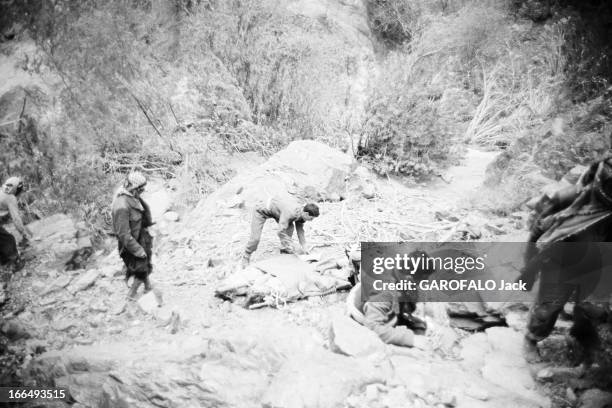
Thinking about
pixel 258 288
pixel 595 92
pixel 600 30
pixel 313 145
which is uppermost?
pixel 600 30

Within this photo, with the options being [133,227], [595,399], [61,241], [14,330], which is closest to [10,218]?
[61,241]

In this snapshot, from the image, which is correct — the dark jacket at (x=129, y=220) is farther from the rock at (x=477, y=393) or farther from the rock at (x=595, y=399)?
the rock at (x=595, y=399)

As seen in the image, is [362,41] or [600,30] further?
[362,41]

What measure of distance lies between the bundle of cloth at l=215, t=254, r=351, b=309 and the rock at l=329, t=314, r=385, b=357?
0.90 meters

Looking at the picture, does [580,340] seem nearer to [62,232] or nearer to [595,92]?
[595,92]

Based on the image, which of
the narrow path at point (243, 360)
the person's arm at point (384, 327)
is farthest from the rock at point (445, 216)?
the person's arm at point (384, 327)

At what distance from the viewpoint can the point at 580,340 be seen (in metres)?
2.73

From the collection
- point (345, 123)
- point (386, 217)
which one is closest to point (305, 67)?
point (345, 123)

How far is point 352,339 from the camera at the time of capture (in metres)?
2.84

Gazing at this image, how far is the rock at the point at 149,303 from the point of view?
156 inches

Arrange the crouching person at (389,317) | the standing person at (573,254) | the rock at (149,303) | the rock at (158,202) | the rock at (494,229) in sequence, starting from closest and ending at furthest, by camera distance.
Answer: the standing person at (573,254), the crouching person at (389,317), the rock at (149,303), the rock at (494,229), the rock at (158,202)

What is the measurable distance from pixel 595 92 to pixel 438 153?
2.70 meters

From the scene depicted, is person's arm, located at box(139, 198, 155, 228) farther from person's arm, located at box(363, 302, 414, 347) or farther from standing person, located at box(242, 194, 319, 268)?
person's arm, located at box(363, 302, 414, 347)

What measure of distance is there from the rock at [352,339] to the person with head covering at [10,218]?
4788 millimetres
